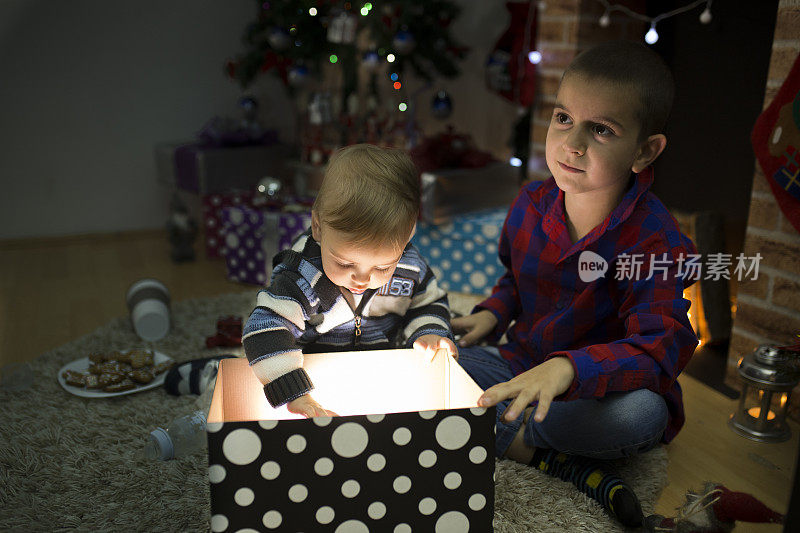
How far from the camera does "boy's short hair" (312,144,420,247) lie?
90cm

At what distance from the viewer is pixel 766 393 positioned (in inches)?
50.0

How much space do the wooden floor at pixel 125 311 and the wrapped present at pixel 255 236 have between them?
62mm

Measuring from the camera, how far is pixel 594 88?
1.01 metres

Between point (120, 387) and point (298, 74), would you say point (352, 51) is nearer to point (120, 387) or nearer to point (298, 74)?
point (298, 74)

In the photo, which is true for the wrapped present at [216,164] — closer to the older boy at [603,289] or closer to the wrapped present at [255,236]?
the wrapped present at [255,236]

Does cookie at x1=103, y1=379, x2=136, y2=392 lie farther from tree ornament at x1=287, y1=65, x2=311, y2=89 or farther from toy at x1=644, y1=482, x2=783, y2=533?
tree ornament at x1=287, y1=65, x2=311, y2=89

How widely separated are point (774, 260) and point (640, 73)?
0.61 m

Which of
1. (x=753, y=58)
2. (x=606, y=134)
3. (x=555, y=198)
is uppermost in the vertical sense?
(x=753, y=58)

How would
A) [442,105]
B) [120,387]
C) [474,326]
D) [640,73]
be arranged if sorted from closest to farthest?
1. [640,73]
2. [474,326]
3. [120,387]
4. [442,105]

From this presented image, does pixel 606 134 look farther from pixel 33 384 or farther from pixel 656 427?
pixel 33 384

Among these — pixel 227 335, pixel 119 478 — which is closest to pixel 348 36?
pixel 227 335

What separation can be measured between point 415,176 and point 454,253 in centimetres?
104

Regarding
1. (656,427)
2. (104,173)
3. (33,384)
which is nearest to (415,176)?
(656,427)

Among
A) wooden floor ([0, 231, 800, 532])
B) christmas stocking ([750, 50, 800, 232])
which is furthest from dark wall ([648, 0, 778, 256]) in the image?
wooden floor ([0, 231, 800, 532])
